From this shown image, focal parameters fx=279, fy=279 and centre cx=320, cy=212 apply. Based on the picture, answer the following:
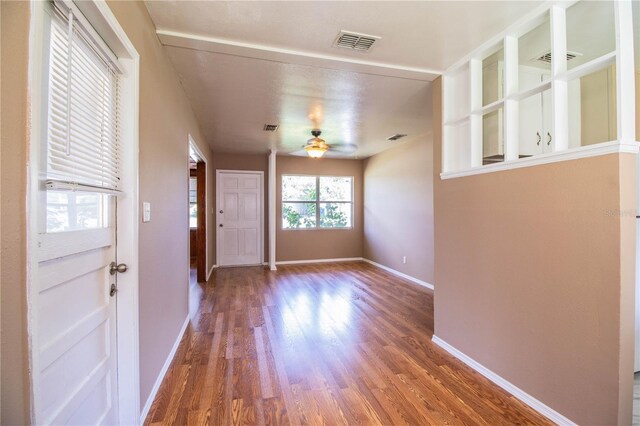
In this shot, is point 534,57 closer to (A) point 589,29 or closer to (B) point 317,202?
(A) point 589,29

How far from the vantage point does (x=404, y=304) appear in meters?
3.62

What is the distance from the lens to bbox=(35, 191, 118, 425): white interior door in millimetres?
932

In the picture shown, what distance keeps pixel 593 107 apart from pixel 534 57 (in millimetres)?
572

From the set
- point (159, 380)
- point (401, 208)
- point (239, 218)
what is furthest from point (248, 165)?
point (159, 380)

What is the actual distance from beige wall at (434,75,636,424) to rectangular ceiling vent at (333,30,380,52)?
130 centimetres

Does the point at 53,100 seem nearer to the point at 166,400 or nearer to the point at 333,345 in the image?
the point at 166,400

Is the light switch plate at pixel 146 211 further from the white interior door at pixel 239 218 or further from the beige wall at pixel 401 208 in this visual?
the white interior door at pixel 239 218

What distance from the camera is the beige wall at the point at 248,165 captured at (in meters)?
5.95

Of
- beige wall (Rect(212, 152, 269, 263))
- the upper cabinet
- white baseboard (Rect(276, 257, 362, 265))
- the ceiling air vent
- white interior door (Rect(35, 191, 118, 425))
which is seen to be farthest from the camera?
white baseboard (Rect(276, 257, 362, 265))

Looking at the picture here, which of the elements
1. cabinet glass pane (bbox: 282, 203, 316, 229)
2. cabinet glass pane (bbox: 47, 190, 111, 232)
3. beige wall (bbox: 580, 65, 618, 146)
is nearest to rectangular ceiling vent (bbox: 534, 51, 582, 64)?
beige wall (bbox: 580, 65, 618, 146)

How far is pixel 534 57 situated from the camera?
218 centimetres

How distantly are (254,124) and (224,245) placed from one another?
3.08 meters

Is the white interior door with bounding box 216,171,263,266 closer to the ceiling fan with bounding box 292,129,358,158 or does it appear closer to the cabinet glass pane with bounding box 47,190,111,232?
the ceiling fan with bounding box 292,129,358,158

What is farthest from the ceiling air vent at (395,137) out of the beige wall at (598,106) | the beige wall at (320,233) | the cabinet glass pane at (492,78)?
the beige wall at (598,106)
